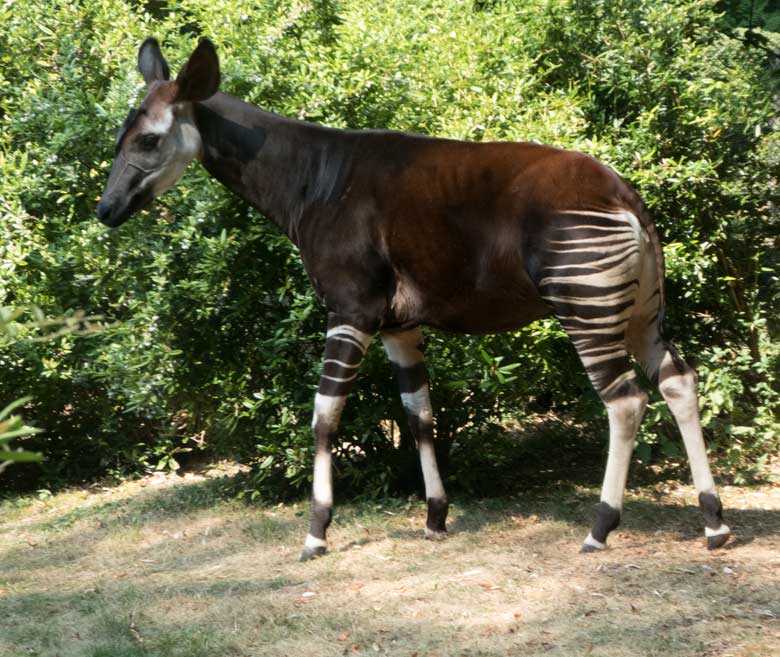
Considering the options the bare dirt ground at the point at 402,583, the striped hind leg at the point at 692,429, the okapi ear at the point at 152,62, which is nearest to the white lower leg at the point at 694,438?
the striped hind leg at the point at 692,429

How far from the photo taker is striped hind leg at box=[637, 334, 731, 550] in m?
4.48

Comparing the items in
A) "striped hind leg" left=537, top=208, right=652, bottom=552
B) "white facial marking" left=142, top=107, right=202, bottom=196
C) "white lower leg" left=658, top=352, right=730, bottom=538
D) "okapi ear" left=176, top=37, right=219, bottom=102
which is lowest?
"white lower leg" left=658, top=352, right=730, bottom=538

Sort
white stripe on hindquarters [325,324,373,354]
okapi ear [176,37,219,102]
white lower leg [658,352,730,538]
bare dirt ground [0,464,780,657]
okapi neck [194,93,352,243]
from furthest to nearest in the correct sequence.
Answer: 1. okapi neck [194,93,352,243]
2. white stripe on hindquarters [325,324,373,354]
3. okapi ear [176,37,219,102]
4. white lower leg [658,352,730,538]
5. bare dirt ground [0,464,780,657]

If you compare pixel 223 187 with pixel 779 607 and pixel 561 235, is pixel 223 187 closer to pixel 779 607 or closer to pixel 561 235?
pixel 561 235

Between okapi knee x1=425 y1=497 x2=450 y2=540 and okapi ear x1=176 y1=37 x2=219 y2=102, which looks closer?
okapi ear x1=176 y1=37 x2=219 y2=102

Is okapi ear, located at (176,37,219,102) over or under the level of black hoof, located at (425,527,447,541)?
over

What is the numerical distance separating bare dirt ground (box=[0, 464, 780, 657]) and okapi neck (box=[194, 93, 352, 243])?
1.61m

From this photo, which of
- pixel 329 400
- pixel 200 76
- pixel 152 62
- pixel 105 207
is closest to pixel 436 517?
pixel 329 400

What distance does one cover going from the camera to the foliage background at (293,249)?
5703 mm

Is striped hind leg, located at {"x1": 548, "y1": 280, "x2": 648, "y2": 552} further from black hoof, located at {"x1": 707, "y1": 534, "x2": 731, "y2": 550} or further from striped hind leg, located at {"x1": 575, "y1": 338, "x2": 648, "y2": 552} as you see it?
black hoof, located at {"x1": 707, "y1": 534, "x2": 731, "y2": 550}

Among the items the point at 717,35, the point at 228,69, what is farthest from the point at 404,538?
the point at 717,35

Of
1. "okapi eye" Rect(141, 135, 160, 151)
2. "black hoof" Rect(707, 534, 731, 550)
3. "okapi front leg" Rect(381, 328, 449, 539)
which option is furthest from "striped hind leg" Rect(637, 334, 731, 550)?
"okapi eye" Rect(141, 135, 160, 151)

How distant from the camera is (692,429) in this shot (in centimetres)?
447

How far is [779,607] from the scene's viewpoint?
3.72 meters
